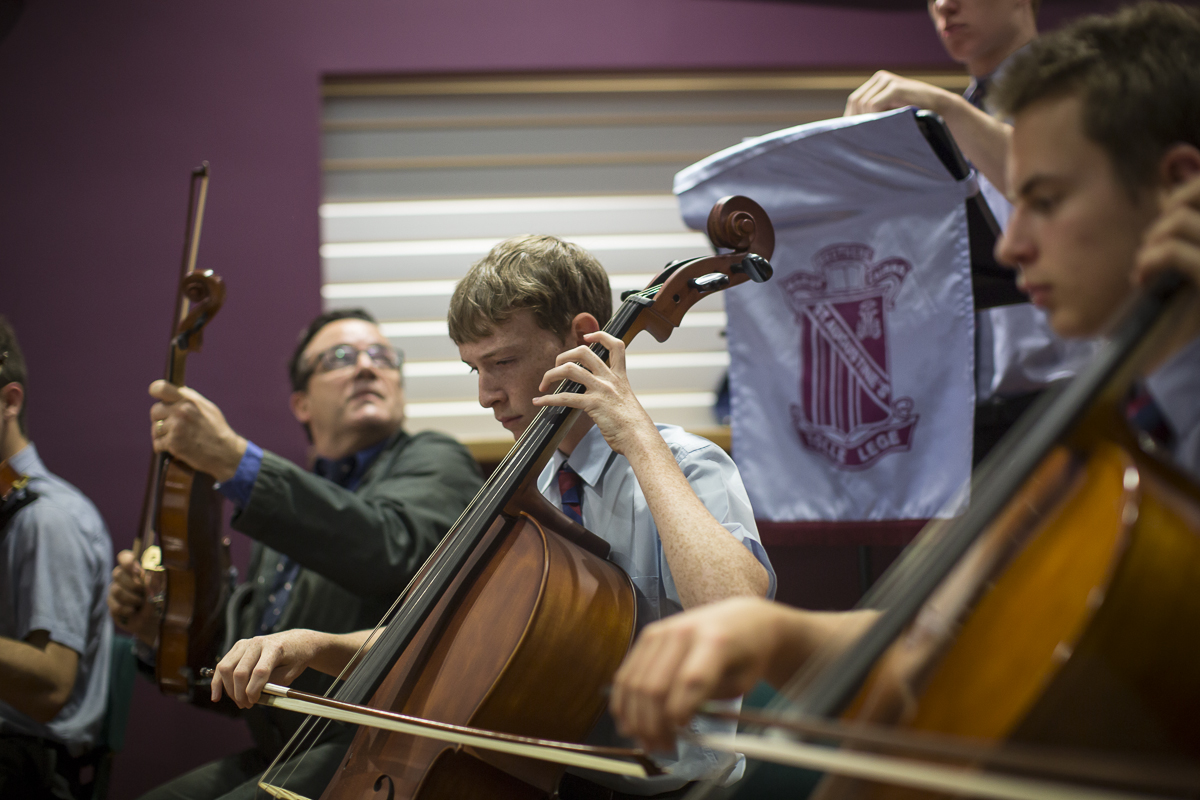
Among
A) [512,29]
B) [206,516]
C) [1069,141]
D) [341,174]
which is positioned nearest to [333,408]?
[206,516]

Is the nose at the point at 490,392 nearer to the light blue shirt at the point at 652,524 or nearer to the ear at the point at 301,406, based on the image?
the light blue shirt at the point at 652,524

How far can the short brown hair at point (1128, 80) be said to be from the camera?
0.70m

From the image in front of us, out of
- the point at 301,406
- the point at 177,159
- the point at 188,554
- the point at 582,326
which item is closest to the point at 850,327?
the point at 582,326

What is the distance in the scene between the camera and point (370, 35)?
277cm

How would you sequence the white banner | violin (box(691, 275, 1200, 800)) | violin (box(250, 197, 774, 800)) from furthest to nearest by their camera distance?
1. the white banner
2. violin (box(250, 197, 774, 800))
3. violin (box(691, 275, 1200, 800))

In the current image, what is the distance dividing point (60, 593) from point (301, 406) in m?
0.79

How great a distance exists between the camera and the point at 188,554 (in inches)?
74.0

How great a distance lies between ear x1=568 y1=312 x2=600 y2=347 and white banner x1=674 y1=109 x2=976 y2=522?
537 mm

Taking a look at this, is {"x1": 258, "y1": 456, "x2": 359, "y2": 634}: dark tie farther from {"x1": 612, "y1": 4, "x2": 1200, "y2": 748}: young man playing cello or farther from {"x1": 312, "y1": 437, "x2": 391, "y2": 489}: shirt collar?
{"x1": 612, "y1": 4, "x2": 1200, "y2": 748}: young man playing cello

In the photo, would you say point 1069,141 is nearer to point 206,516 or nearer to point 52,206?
point 206,516

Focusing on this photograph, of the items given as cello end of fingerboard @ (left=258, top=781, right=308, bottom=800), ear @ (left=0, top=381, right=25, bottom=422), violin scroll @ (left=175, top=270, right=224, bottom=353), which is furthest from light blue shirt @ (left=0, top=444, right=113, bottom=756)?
cello end of fingerboard @ (left=258, top=781, right=308, bottom=800)

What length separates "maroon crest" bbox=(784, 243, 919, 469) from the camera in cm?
178

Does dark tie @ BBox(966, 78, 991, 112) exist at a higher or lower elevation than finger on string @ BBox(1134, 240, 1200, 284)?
higher

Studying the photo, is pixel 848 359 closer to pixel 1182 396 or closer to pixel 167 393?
pixel 1182 396
